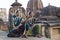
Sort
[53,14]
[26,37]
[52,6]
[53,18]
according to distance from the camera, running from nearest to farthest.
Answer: [26,37], [53,18], [53,14], [52,6]

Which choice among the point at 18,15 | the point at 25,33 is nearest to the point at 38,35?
the point at 25,33

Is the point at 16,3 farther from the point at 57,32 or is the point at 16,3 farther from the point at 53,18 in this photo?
the point at 53,18

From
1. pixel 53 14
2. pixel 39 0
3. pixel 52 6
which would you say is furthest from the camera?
pixel 39 0

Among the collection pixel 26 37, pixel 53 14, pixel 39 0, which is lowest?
pixel 26 37

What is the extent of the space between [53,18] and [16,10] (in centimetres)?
535

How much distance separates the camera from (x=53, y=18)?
1644 centimetres

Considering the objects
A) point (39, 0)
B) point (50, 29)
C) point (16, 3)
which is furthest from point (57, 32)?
point (39, 0)

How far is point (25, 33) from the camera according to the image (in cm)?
1166

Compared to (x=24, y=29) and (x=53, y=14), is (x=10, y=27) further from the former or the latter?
(x=53, y=14)

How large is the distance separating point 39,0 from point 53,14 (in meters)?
10.5

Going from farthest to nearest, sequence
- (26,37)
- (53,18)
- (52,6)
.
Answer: (52,6) → (53,18) → (26,37)

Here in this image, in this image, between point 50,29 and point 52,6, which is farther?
point 52,6

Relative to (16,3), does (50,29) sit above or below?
below

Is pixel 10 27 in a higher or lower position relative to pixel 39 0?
lower
